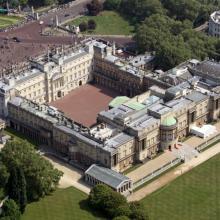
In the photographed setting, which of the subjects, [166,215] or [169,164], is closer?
[166,215]

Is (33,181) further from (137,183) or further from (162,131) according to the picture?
(162,131)

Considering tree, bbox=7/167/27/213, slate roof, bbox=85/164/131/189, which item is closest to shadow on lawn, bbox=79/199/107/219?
slate roof, bbox=85/164/131/189

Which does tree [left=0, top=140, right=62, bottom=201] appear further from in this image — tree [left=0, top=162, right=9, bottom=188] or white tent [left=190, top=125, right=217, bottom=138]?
white tent [left=190, top=125, right=217, bottom=138]

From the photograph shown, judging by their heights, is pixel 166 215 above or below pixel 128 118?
Answer: below

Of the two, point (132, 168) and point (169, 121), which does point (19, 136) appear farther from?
point (169, 121)

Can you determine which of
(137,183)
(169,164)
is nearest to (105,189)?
(137,183)

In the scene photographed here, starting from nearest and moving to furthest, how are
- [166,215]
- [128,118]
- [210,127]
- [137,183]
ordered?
1. [166,215]
2. [137,183]
3. [128,118]
4. [210,127]

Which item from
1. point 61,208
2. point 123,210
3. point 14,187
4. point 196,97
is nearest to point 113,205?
point 123,210
